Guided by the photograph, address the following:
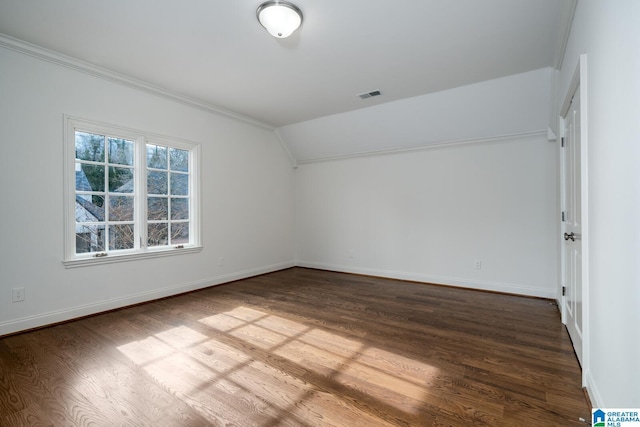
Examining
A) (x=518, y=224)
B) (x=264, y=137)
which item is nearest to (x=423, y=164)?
(x=518, y=224)

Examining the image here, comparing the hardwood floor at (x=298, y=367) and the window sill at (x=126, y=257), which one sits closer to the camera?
the hardwood floor at (x=298, y=367)

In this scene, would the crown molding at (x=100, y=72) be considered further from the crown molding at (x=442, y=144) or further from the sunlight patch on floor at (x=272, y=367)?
the sunlight patch on floor at (x=272, y=367)

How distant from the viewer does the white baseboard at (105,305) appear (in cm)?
279

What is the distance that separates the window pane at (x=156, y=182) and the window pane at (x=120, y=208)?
290 millimetres

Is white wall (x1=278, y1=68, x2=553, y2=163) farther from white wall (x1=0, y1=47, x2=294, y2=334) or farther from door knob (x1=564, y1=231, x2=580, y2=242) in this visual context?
door knob (x1=564, y1=231, x2=580, y2=242)

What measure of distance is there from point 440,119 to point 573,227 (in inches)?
91.5

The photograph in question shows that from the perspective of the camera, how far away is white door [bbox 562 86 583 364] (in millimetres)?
2270

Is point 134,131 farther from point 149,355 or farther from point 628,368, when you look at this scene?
point 628,368

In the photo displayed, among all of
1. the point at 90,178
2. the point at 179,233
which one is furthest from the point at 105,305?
the point at 90,178

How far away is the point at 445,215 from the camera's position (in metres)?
4.56

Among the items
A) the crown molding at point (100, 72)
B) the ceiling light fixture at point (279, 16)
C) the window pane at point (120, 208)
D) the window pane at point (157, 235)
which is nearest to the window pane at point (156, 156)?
the window pane at point (120, 208)

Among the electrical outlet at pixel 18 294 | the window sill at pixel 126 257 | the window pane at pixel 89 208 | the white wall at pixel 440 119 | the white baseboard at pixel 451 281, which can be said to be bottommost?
the white baseboard at pixel 451 281

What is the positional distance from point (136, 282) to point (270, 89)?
298 centimetres

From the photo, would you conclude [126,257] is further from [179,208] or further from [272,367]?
[272,367]
